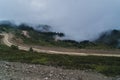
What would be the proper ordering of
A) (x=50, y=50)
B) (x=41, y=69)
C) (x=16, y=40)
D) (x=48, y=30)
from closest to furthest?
(x=41, y=69) < (x=50, y=50) < (x=16, y=40) < (x=48, y=30)

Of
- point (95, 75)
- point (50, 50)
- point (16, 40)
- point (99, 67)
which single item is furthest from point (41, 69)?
point (16, 40)

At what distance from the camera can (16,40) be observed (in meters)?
112

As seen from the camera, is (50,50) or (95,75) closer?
(95,75)

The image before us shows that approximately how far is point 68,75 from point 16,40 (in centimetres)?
6904

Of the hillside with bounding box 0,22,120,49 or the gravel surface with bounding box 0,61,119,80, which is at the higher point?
the hillside with bounding box 0,22,120,49

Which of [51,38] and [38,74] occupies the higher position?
[51,38]

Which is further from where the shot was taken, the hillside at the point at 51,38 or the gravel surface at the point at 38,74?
the hillside at the point at 51,38

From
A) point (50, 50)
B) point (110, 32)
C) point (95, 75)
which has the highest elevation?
point (110, 32)

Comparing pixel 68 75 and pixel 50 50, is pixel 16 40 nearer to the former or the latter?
pixel 50 50

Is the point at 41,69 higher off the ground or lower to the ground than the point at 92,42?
lower

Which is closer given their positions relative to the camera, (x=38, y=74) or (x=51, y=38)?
(x=38, y=74)

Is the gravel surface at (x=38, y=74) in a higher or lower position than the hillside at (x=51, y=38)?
lower

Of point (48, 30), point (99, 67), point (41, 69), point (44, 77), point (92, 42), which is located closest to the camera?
point (44, 77)

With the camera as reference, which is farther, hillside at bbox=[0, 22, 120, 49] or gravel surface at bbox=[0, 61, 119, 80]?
hillside at bbox=[0, 22, 120, 49]
